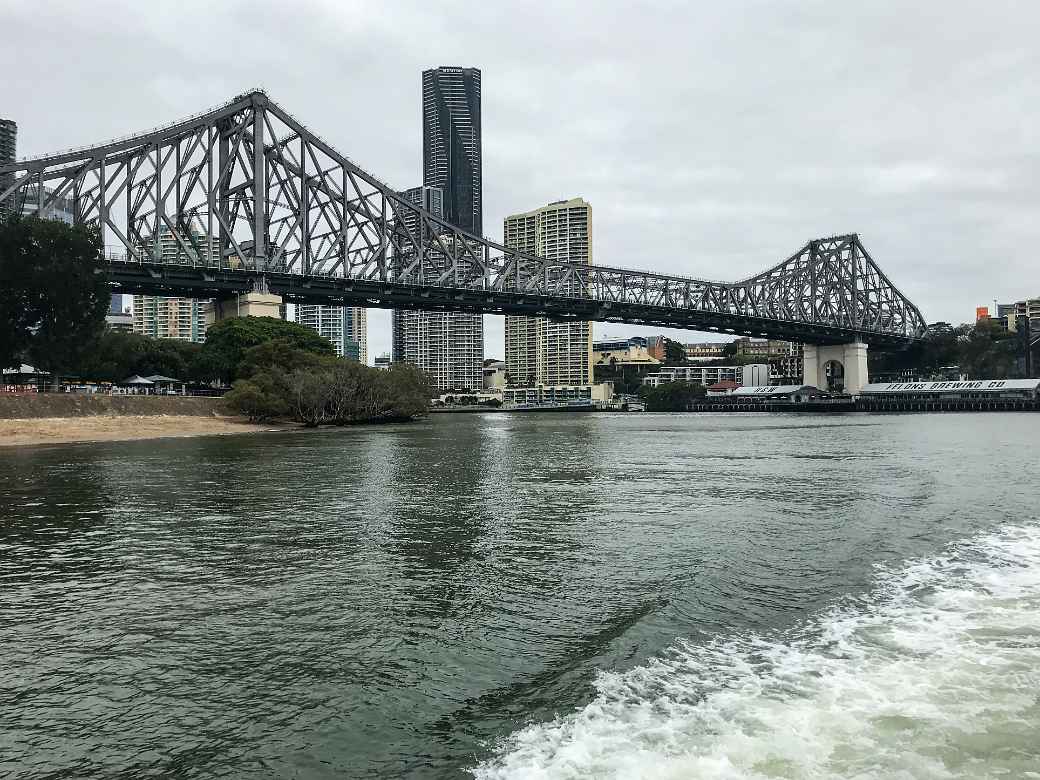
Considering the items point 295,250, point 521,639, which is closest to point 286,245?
point 295,250

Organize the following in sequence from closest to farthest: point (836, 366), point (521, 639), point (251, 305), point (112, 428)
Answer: point (521, 639)
point (112, 428)
point (251, 305)
point (836, 366)

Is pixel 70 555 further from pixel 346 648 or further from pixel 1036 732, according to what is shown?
pixel 1036 732

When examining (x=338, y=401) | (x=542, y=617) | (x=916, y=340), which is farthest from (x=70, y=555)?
(x=916, y=340)

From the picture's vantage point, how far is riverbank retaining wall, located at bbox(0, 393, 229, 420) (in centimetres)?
5750

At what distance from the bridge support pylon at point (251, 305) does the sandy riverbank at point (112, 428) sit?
72.2ft

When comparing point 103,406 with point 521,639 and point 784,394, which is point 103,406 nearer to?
point 521,639

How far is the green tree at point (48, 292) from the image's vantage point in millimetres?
59062

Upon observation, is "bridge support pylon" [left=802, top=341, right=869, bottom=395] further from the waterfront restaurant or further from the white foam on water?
the white foam on water

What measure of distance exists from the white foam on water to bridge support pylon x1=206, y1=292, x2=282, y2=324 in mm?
88200

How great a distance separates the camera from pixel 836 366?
584ft

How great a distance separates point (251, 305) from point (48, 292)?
1208 inches

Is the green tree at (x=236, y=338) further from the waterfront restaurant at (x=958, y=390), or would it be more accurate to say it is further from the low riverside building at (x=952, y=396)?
the waterfront restaurant at (x=958, y=390)

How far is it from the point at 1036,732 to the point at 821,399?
161 meters

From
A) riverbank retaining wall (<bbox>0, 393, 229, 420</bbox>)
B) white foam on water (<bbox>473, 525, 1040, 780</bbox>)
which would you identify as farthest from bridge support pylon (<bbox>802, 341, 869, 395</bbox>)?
white foam on water (<bbox>473, 525, 1040, 780</bbox>)
